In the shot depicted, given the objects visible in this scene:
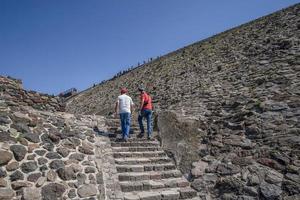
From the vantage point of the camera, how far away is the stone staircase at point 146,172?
5711 mm

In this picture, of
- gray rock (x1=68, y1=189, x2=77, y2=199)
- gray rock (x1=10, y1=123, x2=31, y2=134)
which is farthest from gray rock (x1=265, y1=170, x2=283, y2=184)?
gray rock (x1=10, y1=123, x2=31, y2=134)

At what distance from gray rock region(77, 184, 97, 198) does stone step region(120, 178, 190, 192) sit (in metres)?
0.62

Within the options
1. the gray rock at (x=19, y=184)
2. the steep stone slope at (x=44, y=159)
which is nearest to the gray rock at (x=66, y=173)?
the steep stone slope at (x=44, y=159)

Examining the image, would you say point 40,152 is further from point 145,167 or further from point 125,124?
point 125,124

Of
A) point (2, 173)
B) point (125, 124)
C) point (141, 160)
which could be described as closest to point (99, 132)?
point (125, 124)

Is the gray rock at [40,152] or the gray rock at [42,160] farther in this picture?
the gray rock at [40,152]

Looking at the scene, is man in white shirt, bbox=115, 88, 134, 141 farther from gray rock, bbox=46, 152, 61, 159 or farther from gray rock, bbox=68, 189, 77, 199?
gray rock, bbox=68, 189, 77, 199

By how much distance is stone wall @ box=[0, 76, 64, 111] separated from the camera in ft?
25.7

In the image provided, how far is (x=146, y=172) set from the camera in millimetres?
6480

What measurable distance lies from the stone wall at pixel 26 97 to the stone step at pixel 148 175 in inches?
154

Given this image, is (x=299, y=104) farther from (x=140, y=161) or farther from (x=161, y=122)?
(x=140, y=161)

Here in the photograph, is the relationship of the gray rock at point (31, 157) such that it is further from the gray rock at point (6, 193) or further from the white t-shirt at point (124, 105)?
the white t-shirt at point (124, 105)

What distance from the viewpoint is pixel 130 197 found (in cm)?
541

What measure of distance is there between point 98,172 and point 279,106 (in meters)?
4.71
